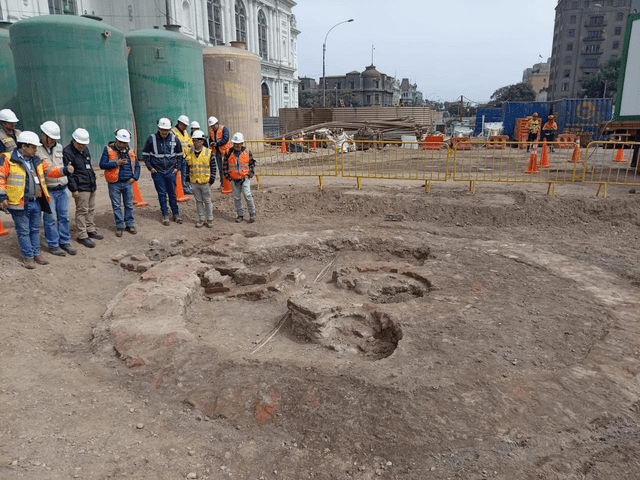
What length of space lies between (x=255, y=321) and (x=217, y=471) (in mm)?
2545

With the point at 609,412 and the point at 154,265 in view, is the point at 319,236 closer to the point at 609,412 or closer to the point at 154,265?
the point at 154,265

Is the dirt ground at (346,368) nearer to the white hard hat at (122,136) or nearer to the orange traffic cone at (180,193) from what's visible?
the white hard hat at (122,136)

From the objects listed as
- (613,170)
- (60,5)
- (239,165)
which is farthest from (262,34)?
(239,165)

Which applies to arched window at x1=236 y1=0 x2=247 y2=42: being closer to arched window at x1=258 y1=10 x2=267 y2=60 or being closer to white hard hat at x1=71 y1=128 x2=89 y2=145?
arched window at x1=258 y1=10 x2=267 y2=60

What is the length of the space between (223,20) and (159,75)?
26503 millimetres

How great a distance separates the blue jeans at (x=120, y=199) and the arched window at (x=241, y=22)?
37240 millimetres

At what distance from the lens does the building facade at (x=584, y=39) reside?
72312 mm

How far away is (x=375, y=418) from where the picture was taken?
322 centimetres

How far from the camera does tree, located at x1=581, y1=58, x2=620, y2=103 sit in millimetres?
62094

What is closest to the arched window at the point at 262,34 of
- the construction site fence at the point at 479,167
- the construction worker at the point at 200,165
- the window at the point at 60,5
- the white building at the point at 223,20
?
the white building at the point at 223,20

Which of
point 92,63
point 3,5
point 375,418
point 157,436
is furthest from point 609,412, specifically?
point 3,5

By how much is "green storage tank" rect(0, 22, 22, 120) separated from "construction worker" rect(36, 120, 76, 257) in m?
8.90

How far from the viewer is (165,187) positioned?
8312 mm

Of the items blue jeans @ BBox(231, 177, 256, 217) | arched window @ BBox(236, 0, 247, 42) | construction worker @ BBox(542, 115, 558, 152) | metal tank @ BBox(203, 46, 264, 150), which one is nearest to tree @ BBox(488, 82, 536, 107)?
arched window @ BBox(236, 0, 247, 42)
